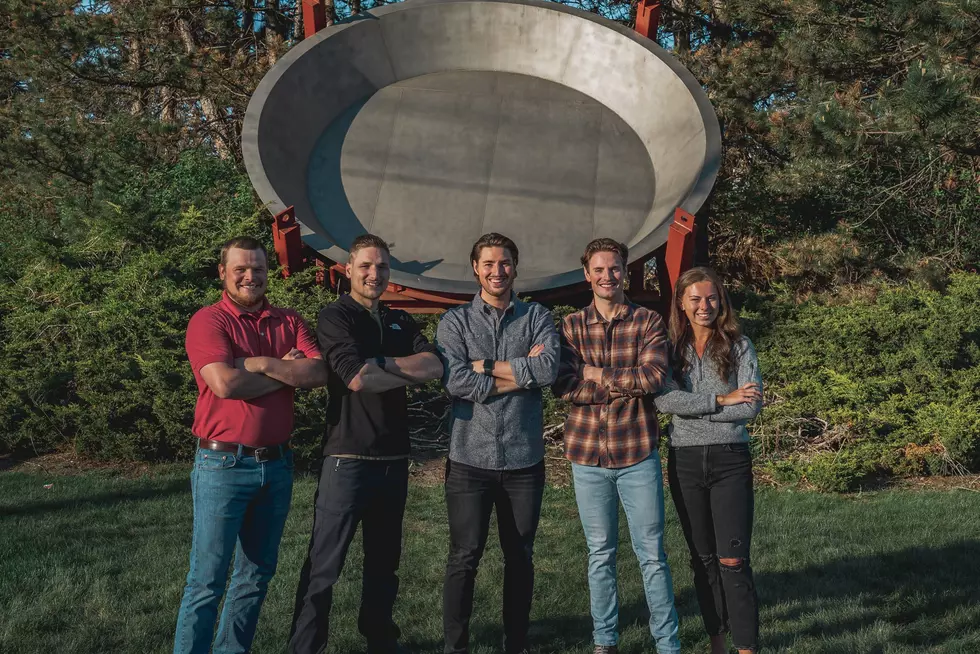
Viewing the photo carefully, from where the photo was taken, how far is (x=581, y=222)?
31.2ft

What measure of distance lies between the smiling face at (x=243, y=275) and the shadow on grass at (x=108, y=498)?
155 inches

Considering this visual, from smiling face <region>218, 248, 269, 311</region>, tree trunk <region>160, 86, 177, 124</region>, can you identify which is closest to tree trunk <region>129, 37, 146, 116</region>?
tree trunk <region>160, 86, 177, 124</region>

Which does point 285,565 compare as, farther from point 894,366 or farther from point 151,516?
point 894,366

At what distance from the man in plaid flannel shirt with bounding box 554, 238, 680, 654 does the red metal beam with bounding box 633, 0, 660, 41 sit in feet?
24.0

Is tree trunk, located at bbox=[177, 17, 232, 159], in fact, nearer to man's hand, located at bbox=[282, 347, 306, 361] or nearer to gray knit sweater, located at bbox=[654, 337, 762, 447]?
man's hand, located at bbox=[282, 347, 306, 361]

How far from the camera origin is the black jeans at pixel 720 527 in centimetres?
368

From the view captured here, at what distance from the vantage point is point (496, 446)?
3699mm

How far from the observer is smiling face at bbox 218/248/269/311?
3535mm

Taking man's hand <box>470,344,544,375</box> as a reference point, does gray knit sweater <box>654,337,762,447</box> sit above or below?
below

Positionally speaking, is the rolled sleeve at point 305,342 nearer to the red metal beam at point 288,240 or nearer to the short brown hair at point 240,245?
the short brown hair at point 240,245

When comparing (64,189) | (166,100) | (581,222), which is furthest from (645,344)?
(166,100)

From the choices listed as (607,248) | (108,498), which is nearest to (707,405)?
(607,248)

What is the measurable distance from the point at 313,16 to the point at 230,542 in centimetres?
819

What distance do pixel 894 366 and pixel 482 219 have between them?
4.33 meters
